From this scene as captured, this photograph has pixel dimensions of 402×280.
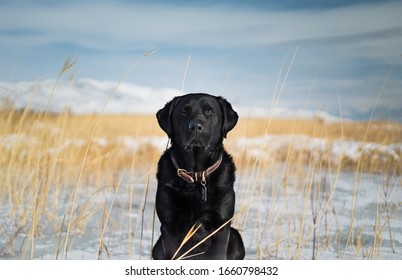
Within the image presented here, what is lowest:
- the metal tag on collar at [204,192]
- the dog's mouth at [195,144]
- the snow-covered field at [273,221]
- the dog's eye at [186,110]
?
the snow-covered field at [273,221]

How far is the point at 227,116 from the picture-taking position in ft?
9.21

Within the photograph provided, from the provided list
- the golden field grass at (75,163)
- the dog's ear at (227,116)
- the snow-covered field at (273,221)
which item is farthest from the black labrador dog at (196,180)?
the golden field grass at (75,163)

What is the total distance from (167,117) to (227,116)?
0.36 meters

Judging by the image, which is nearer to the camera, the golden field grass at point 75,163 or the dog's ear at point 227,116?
the dog's ear at point 227,116

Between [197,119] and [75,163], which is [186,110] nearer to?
[197,119]

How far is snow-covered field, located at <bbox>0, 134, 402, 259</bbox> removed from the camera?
10.4ft

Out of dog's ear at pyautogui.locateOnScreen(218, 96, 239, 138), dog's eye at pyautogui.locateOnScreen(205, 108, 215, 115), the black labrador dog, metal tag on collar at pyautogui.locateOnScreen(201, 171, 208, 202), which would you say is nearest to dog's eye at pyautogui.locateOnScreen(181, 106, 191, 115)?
the black labrador dog

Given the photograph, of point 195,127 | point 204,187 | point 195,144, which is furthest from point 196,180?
point 195,127

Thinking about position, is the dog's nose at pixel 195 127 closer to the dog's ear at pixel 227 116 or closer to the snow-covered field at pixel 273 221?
the dog's ear at pixel 227 116

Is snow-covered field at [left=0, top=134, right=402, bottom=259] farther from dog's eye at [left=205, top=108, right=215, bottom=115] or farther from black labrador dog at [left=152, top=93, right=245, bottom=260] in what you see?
dog's eye at [left=205, top=108, right=215, bottom=115]

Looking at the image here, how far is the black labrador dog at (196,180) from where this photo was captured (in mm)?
2678

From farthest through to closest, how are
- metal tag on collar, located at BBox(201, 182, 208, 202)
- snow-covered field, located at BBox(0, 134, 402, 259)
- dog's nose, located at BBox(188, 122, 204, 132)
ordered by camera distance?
snow-covered field, located at BBox(0, 134, 402, 259) < metal tag on collar, located at BBox(201, 182, 208, 202) < dog's nose, located at BBox(188, 122, 204, 132)
